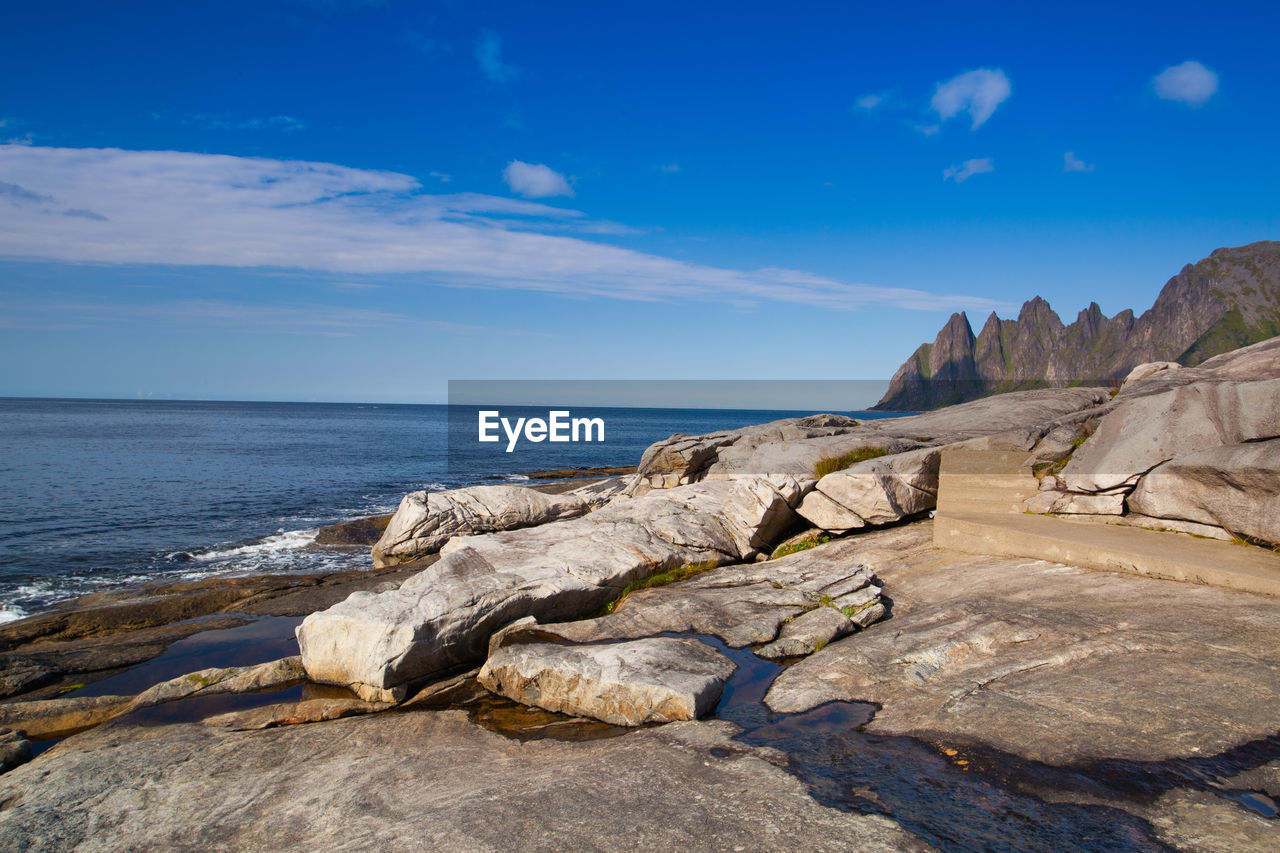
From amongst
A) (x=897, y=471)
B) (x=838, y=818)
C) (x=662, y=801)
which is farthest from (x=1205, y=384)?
(x=662, y=801)

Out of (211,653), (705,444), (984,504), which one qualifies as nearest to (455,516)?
(211,653)

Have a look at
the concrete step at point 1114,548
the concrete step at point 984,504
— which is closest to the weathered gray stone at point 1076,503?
the concrete step at point 984,504

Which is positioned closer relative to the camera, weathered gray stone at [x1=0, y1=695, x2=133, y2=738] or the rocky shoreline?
the rocky shoreline

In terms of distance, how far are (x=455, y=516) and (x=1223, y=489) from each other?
20911mm

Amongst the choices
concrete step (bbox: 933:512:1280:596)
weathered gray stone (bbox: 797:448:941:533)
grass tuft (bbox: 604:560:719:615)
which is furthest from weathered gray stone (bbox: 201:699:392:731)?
concrete step (bbox: 933:512:1280:596)

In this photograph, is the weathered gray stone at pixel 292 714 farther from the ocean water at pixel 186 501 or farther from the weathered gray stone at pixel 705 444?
the weathered gray stone at pixel 705 444

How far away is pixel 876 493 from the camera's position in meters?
15.9

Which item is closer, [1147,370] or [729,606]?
[729,606]

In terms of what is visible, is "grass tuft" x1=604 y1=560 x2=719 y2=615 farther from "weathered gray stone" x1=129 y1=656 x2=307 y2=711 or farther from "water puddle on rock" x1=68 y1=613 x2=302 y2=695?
"water puddle on rock" x1=68 y1=613 x2=302 y2=695

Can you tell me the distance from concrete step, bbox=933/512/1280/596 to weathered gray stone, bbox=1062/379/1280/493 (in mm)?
1296

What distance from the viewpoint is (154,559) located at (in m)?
24.0

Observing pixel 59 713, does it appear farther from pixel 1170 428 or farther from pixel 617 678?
pixel 1170 428

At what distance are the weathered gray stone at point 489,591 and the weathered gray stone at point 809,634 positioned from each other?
4085 mm

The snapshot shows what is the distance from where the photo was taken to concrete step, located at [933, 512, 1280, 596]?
9.76 metres
